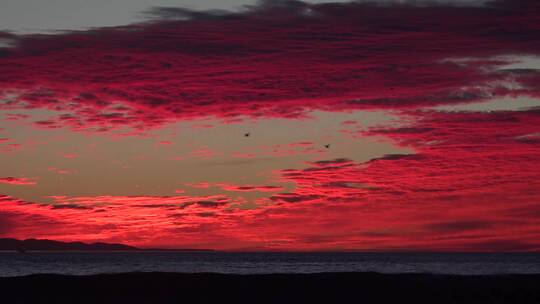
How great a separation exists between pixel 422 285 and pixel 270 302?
1019cm

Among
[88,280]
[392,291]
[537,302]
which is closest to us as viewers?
[537,302]

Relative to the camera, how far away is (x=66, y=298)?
39344 mm

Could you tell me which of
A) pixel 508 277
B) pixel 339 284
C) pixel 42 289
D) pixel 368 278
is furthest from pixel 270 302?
pixel 508 277

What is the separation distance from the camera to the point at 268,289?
41969 millimetres

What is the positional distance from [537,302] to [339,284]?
10.8m

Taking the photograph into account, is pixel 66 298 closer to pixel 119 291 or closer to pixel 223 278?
pixel 119 291

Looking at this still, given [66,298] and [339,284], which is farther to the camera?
[339,284]

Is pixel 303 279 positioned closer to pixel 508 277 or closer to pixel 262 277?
pixel 262 277

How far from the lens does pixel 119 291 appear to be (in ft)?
136

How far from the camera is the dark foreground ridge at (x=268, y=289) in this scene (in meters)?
39.1

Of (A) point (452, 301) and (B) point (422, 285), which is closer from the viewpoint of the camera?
(A) point (452, 301)

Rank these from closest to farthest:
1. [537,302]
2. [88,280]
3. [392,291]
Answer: [537,302] < [392,291] < [88,280]

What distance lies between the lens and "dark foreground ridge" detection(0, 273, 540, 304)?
39.1 meters

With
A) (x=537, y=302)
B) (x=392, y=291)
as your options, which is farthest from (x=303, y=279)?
(x=537, y=302)
